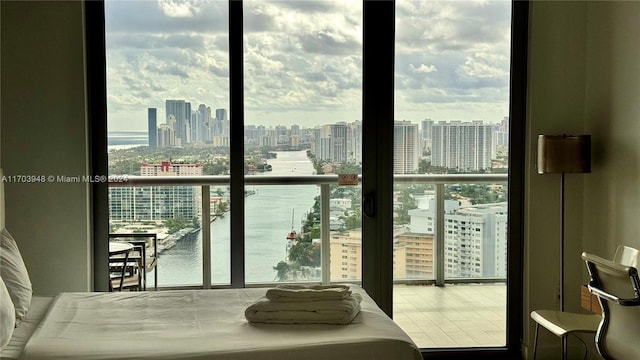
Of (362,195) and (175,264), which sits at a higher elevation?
(362,195)

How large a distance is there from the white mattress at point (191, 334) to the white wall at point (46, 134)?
0.76 meters

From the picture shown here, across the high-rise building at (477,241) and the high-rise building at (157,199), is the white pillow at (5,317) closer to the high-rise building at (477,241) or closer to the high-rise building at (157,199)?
the high-rise building at (157,199)

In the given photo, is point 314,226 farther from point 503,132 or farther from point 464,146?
point 503,132

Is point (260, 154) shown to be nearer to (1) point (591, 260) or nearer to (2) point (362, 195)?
(2) point (362, 195)

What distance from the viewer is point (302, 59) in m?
3.97

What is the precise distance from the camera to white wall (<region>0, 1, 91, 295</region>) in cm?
368

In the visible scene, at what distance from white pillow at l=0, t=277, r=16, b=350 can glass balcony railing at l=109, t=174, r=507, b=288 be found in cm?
138

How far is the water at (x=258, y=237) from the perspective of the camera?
13.1 feet

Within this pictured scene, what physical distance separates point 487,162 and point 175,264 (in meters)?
2.09

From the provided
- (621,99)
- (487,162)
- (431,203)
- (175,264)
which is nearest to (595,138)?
(621,99)

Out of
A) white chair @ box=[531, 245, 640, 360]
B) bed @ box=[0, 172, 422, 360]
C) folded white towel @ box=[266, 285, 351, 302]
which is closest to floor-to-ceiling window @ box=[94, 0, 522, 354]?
white chair @ box=[531, 245, 640, 360]

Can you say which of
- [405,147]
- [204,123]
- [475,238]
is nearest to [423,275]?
[475,238]

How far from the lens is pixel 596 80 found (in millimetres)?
3912

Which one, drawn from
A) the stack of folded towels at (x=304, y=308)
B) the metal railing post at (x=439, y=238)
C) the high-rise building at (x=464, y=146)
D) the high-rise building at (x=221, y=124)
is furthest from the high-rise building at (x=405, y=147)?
the stack of folded towels at (x=304, y=308)
